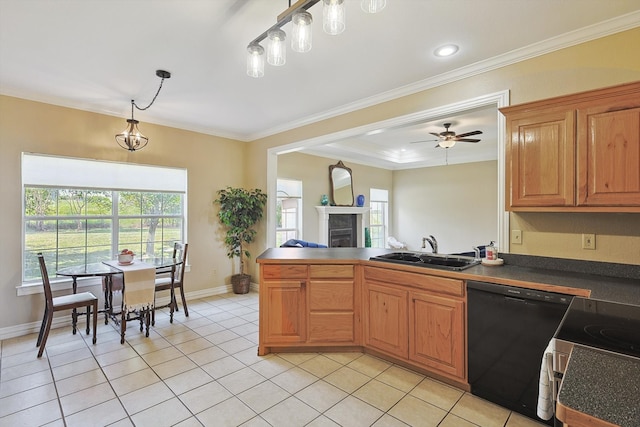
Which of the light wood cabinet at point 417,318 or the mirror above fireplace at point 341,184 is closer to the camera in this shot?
the light wood cabinet at point 417,318

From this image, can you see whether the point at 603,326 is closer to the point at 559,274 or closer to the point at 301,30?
the point at 559,274

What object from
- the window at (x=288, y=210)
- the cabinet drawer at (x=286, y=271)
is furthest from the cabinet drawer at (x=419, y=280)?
the window at (x=288, y=210)

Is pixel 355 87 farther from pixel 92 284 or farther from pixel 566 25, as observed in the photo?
pixel 92 284

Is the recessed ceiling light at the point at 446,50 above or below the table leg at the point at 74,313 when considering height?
above

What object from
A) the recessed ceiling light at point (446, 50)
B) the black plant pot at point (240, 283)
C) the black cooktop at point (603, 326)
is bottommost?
the black plant pot at point (240, 283)

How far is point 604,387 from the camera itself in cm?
79

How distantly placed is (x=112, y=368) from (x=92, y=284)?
1.67 meters

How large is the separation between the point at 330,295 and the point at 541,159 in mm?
2026

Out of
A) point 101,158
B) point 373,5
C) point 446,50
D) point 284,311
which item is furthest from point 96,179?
point 446,50

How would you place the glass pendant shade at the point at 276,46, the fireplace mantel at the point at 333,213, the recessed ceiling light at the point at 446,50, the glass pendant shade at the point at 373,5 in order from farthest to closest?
the fireplace mantel at the point at 333,213 → the recessed ceiling light at the point at 446,50 → the glass pendant shade at the point at 276,46 → the glass pendant shade at the point at 373,5

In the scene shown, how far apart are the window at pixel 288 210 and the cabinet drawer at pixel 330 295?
3.10 m

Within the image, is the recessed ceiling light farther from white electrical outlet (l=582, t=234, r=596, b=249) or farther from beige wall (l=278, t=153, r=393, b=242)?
beige wall (l=278, t=153, r=393, b=242)

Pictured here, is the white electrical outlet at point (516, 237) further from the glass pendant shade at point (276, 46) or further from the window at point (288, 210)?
the window at point (288, 210)

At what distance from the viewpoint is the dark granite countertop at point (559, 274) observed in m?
1.80
